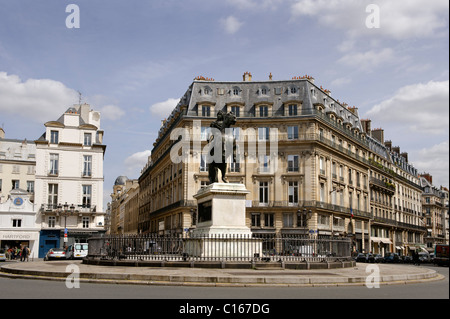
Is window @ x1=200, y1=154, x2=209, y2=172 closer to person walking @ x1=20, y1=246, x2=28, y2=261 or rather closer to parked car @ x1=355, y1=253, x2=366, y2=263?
parked car @ x1=355, y1=253, x2=366, y2=263

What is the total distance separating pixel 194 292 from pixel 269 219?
42.7 meters

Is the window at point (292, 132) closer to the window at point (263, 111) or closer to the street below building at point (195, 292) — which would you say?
the window at point (263, 111)

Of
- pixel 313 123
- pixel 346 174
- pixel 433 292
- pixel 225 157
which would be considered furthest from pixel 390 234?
pixel 433 292

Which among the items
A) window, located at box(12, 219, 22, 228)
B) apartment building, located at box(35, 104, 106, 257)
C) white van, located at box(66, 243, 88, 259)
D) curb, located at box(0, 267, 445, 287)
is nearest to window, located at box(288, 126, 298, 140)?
apartment building, located at box(35, 104, 106, 257)

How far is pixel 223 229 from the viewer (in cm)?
1980

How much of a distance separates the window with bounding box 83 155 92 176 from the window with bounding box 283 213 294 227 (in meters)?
21.2

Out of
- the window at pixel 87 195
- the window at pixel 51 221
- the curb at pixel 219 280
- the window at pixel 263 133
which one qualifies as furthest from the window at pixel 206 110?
the curb at pixel 219 280

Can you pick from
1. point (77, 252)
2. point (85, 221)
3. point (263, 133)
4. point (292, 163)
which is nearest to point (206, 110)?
point (263, 133)

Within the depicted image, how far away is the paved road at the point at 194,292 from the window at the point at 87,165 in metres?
42.1

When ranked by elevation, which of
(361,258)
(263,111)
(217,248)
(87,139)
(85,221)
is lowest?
(361,258)

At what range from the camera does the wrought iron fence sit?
18703mm

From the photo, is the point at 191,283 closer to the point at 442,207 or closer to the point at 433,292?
the point at 433,292

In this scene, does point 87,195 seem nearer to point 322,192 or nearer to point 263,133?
point 263,133
